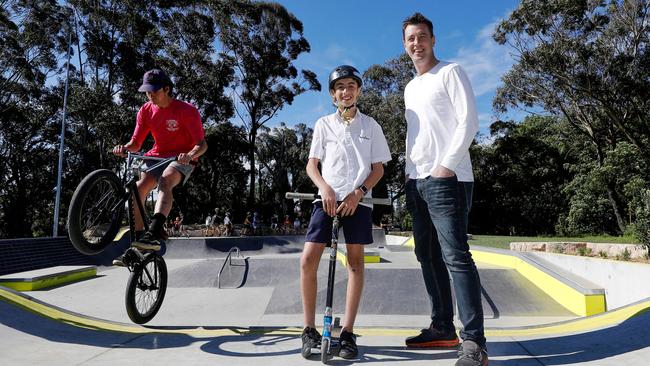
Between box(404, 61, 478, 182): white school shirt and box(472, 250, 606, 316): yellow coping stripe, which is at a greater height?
box(404, 61, 478, 182): white school shirt

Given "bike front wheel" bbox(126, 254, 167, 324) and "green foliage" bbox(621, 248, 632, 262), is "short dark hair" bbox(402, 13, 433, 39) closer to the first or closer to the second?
"bike front wheel" bbox(126, 254, 167, 324)

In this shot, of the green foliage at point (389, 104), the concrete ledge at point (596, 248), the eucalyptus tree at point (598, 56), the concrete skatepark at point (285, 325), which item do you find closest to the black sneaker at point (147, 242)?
the concrete skatepark at point (285, 325)

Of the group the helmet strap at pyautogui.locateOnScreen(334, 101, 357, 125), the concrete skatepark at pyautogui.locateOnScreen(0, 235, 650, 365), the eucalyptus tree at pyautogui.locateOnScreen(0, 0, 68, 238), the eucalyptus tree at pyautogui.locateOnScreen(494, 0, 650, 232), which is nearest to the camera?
the concrete skatepark at pyautogui.locateOnScreen(0, 235, 650, 365)

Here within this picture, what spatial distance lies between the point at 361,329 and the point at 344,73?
7.67 ft

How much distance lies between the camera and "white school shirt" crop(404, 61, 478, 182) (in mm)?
2834

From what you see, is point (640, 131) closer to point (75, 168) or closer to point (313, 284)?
point (313, 284)

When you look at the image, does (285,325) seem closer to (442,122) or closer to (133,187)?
(133,187)

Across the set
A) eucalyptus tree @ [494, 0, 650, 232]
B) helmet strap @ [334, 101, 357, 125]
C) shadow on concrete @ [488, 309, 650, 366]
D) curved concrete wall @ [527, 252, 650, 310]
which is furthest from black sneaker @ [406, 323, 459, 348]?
eucalyptus tree @ [494, 0, 650, 232]

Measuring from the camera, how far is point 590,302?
17.9ft

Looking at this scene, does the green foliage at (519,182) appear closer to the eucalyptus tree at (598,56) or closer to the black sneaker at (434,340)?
the eucalyptus tree at (598,56)

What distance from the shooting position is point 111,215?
388 cm

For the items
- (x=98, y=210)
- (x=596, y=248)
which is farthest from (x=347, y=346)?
(x=596, y=248)

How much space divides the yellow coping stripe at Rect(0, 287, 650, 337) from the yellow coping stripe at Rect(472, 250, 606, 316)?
1.67 meters

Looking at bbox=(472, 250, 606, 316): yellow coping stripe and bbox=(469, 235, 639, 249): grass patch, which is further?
bbox=(469, 235, 639, 249): grass patch
